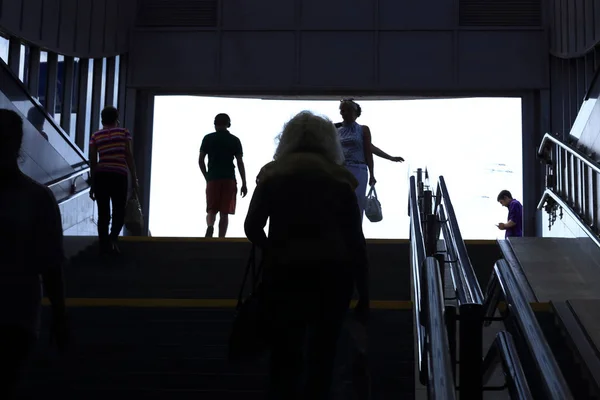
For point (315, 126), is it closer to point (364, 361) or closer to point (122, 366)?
point (364, 361)

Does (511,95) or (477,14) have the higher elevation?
(477,14)

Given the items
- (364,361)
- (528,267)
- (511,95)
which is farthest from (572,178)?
(364,361)

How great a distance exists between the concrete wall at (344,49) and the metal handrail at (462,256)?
665 cm

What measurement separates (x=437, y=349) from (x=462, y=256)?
2263 mm

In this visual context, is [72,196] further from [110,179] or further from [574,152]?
[574,152]

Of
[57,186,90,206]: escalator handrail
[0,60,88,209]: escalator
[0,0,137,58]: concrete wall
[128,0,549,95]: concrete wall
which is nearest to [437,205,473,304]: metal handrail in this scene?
[0,60,88,209]: escalator

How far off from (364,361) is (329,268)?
685 mm

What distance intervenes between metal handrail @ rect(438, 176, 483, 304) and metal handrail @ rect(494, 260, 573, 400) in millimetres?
723

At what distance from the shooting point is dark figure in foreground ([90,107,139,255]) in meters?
8.06

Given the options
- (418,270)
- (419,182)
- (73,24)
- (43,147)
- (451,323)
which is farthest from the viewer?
(73,24)

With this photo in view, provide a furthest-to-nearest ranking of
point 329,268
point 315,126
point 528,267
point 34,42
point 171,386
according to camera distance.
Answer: point 34,42 < point 528,267 < point 171,386 < point 315,126 < point 329,268

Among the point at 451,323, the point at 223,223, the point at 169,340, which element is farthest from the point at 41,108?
the point at 451,323

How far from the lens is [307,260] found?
3758mm

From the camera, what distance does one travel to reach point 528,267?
775 centimetres
